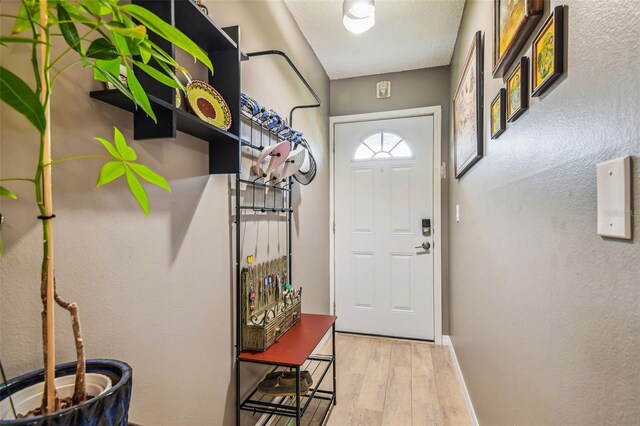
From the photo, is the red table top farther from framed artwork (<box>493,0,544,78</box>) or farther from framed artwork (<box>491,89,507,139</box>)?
framed artwork (<box>493,0,544,78</box>)

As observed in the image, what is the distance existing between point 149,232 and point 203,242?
0.98 feet

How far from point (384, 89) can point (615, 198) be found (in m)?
2.85

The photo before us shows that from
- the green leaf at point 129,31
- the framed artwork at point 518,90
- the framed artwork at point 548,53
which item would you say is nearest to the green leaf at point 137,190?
the green leaf at point 129,31

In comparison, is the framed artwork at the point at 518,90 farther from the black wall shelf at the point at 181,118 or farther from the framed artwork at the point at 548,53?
the black wall shelf at the point at 181,118

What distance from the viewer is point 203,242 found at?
1325 millimetres

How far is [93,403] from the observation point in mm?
541

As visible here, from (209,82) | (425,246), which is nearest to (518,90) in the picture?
(209,82)

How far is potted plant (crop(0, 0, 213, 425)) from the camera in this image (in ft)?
1.42

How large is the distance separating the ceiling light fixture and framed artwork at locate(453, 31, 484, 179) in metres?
0.62

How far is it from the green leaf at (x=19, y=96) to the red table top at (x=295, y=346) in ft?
4.18

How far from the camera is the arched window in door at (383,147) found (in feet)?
10.3

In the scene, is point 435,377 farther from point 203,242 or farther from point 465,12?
point 465,12

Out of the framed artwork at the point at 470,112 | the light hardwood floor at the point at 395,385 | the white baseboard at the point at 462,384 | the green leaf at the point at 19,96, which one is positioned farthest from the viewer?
the light hardwood floor at the point at 395,385

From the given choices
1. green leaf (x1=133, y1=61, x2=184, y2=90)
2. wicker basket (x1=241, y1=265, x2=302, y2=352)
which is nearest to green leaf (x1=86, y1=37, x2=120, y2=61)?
green leaf (x1=133, y1=61, x2=184, y2=90)
